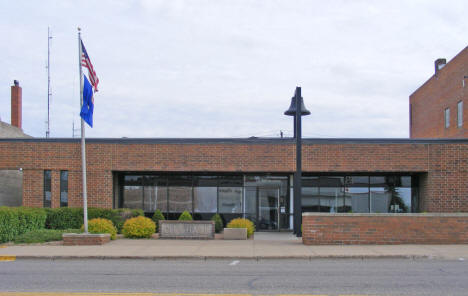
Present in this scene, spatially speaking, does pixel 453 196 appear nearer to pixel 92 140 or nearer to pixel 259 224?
pixel 259 224

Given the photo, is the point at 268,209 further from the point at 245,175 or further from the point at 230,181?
the point at 230,181

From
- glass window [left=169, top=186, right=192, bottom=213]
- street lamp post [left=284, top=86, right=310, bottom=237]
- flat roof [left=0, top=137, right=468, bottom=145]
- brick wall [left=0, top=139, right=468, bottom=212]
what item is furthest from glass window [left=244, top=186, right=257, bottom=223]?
street lamp post [left=284, top=86, right=310, bottom=237]

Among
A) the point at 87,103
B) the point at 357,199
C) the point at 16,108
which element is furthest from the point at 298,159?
the point at 16,108

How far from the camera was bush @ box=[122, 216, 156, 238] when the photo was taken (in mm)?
19766

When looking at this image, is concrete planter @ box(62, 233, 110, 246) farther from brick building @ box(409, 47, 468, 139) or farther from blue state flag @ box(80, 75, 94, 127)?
brick building @ box(409, 47, 468, 139)

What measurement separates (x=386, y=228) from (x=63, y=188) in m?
14.7

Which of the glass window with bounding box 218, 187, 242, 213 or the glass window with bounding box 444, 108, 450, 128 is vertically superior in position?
the glass window with bounding box 444, 108, 450, 128

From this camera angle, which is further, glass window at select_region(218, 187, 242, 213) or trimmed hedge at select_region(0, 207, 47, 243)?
glass window at select_region(218, 187, 242, 213)

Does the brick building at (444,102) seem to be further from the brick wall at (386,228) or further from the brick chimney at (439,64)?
the brick wall at (386,228)

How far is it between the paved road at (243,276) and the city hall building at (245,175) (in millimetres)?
9589

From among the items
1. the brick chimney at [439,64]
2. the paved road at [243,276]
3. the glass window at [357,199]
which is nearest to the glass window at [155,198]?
the glass window at [357,199]

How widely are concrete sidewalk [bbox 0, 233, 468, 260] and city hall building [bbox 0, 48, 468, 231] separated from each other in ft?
20.2

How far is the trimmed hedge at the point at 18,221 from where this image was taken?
59.4 ft

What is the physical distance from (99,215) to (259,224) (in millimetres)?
7817
